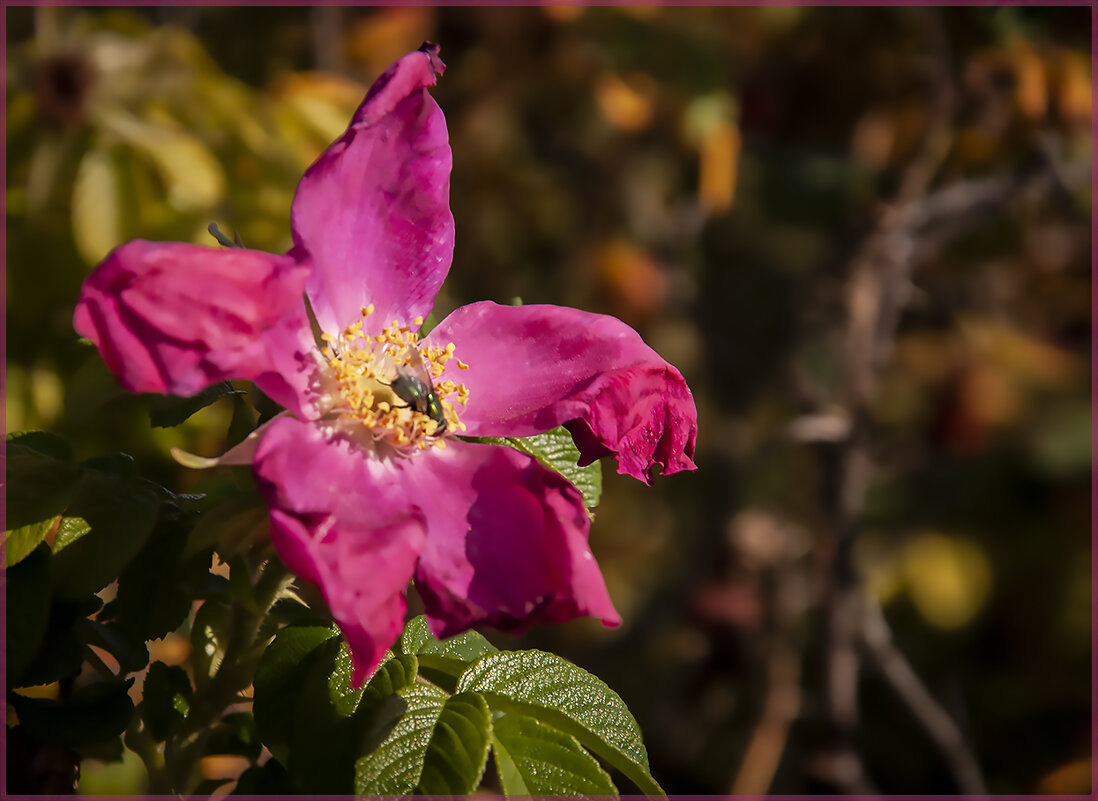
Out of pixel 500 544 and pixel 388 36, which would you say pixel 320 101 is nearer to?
pixel 388 36

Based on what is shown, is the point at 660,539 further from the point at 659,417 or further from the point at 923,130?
the point at 659,417

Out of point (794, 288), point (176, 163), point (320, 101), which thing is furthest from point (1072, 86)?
point (176, 163)

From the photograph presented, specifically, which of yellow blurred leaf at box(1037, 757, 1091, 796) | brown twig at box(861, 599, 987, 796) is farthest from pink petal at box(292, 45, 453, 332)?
yellow blurred leaf at box(1037, 757, 1091, 796)

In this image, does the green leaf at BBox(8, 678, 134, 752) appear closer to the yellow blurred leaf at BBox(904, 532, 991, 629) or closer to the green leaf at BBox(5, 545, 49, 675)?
the green leaf at BBox(5, 545, 49, 675)

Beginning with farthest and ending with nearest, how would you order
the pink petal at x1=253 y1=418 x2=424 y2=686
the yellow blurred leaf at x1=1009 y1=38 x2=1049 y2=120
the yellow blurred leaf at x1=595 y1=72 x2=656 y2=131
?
the yellow blurred leaf at x1=595 y1=72 x2=656 y2=131
the yellow blurred leaf at x1=1009 y1=38 x2=1049 y2=120
the pink petal at x1=253 y1=418 x2=424 y2=686

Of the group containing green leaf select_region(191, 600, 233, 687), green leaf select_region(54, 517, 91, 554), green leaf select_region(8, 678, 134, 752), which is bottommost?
green leaf select_region(191, 600, 233, 687)
